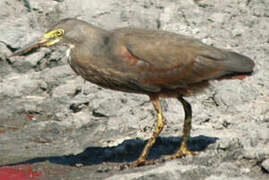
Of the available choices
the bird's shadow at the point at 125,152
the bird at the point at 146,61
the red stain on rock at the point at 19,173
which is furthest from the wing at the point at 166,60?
the red stain on rock at the point at 19,173

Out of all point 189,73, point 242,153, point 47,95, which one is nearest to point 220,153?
point 242,153

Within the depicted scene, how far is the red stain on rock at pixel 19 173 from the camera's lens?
631cm

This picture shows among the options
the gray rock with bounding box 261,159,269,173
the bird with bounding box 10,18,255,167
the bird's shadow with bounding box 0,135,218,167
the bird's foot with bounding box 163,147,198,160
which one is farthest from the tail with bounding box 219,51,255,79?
the gray rock with bounding box 261,159,269,173

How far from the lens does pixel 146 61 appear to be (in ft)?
20.2

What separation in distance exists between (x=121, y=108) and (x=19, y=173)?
179 cm

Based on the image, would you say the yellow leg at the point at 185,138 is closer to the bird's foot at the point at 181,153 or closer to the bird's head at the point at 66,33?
the bird's foot at the point at 181,153

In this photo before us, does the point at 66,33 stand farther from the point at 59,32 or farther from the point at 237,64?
the point at 237,64

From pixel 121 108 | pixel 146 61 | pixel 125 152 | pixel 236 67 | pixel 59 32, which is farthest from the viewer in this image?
pixel 121 108

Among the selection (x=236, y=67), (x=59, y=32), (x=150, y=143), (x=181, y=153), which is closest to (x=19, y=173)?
(x=150, y=143)

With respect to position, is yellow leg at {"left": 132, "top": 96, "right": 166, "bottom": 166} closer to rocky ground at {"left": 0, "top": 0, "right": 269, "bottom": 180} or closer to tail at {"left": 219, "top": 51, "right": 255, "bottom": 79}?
rocky ground at {"left": 0, "top": 0, "right": 269, "bottom": 180}

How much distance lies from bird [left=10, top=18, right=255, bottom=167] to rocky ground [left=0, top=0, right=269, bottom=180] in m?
0.54

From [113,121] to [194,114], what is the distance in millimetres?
1029

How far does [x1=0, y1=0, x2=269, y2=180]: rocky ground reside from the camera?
6211 mm

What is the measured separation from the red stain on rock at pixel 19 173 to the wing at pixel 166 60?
1.50m
